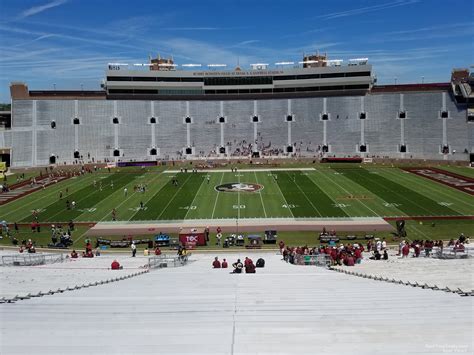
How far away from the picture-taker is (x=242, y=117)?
8538cm

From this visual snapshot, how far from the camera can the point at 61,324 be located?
8062 millimetres

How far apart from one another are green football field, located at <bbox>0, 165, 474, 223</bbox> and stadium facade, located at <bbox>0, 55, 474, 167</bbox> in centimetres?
1806

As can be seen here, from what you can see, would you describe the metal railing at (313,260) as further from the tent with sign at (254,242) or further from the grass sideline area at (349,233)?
the grass sideline area at (349,233)

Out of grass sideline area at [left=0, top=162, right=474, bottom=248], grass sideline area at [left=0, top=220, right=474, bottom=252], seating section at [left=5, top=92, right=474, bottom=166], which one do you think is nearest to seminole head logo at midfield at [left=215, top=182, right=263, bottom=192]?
grass sideline area at [left=0, top=162, right=474, bottom=248]

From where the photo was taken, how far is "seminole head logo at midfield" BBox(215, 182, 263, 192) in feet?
160

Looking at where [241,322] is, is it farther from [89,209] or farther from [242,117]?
[242,117]

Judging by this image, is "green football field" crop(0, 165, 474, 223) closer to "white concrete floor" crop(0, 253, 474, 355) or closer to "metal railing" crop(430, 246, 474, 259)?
"metal railing" crop(430, 246, 474, 259)

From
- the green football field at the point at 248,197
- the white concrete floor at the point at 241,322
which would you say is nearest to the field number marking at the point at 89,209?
the green football field at the point at 248,197

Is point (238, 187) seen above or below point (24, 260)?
above

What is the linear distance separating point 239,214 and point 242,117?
48.9 meters

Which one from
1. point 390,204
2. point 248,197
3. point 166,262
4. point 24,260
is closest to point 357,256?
point 166,262

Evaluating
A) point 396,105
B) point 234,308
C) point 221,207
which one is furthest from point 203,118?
point 234,308

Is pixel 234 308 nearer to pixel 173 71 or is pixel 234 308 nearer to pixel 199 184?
pixel 199 184

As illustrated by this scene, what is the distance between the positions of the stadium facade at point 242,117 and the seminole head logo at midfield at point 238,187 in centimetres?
2793
